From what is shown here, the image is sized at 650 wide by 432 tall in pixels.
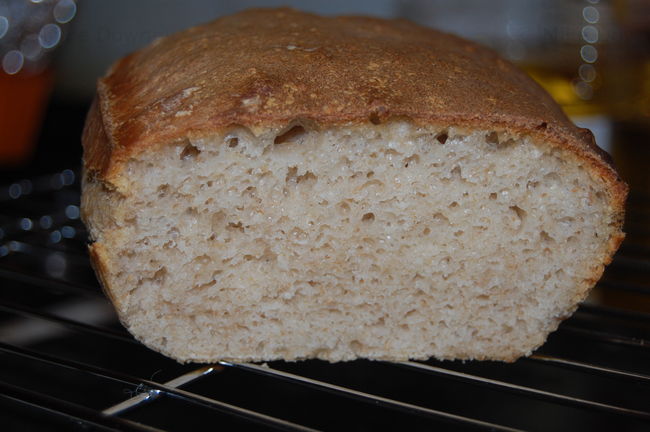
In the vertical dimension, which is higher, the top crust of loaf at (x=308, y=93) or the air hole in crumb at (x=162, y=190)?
the top crust of loaf at (x=308, y=93)

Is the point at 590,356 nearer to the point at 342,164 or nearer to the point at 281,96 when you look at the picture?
the point at 342,164

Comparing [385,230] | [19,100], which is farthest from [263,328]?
[19,100]

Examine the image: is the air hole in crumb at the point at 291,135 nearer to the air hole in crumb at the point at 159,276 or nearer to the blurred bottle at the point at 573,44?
the air hole in crumb at the point at 159,276

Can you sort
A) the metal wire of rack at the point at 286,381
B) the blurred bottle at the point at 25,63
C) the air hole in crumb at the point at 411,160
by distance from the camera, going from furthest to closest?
the blurred bottle at the point at 25,63 < the air hole in crumb at the point at 411,160 < the metal wire of rack at the point at 286,381

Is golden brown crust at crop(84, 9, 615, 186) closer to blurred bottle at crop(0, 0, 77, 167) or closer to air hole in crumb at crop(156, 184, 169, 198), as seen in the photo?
air hole in crumb at crop(156, 184, 169, 198)

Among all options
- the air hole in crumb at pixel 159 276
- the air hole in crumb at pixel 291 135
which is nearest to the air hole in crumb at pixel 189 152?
the air hole in crumb at pixel 291 135

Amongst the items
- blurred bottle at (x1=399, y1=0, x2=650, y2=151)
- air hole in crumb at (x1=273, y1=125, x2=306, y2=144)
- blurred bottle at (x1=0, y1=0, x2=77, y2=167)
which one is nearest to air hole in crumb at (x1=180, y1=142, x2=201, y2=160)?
air hole in crumb at (x1=273, y1=125, x2=306, y2=144)

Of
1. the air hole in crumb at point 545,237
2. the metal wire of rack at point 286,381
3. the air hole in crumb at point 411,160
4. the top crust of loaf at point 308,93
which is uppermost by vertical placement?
the top crust of loaf at point 308,93
